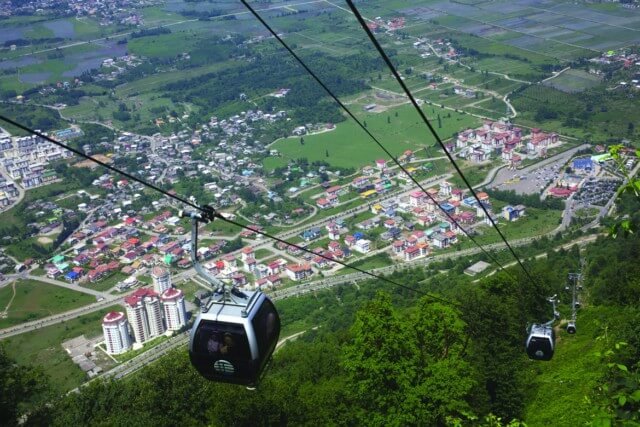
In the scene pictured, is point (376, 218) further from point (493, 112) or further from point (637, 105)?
point (637, 105)

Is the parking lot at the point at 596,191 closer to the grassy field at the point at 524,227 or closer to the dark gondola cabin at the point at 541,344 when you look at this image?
the grassy field at the point at 524,227

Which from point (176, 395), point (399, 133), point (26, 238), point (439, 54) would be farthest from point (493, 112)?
point (176, 395)

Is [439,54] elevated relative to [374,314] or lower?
lower

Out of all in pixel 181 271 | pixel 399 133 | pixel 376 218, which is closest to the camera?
pixel 181 271

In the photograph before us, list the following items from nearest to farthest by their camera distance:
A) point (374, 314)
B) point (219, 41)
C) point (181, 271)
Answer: point (374, 314), point (181, 271), point (219, 41)

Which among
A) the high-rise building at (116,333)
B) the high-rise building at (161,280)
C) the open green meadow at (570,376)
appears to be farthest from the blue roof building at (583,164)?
the open green meadow at (570,376)
